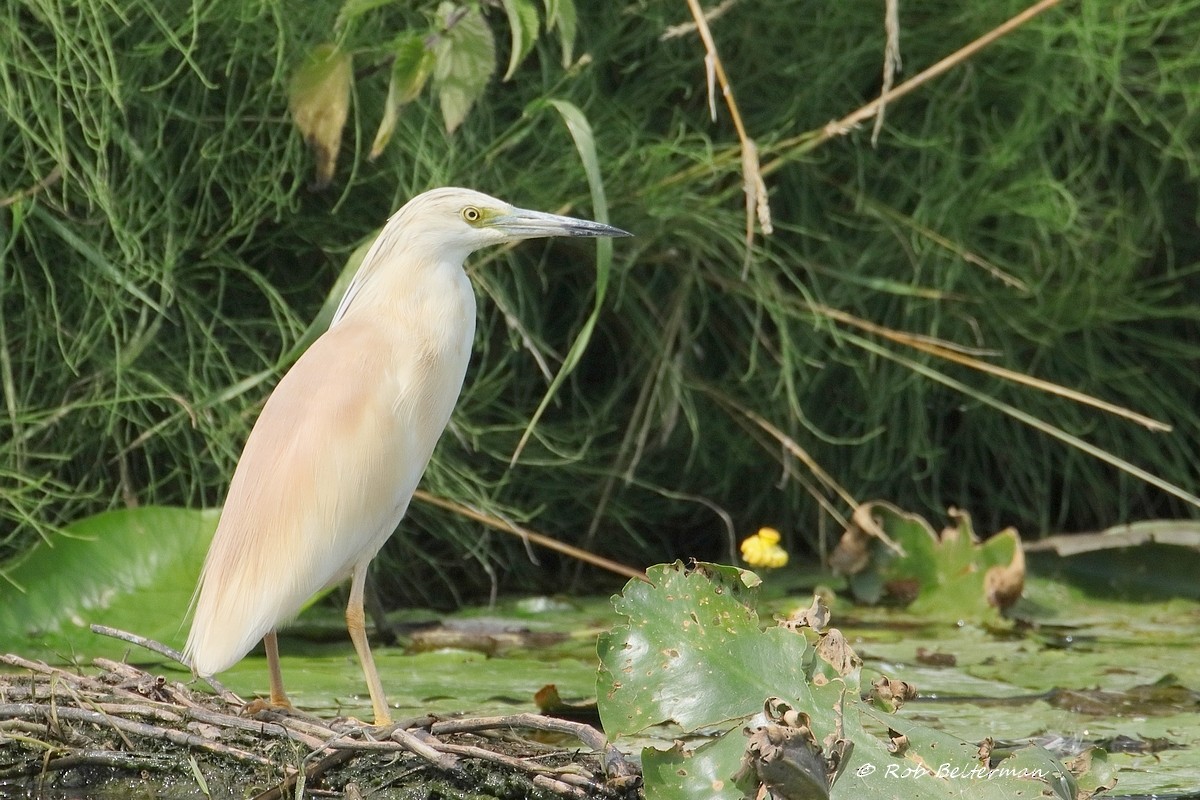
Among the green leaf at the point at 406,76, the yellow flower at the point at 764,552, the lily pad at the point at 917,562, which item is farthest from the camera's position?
the lily pad at the point at 917,562

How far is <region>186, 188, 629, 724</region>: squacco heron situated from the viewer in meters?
2.16

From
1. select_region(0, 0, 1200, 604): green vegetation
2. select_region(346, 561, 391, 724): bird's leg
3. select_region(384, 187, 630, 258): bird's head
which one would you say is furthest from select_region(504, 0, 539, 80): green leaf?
select_region(346, 561, 391, 724): bird's leg

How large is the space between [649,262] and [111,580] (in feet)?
4.37

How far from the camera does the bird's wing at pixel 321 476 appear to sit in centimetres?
216

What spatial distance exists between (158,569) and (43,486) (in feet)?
1.27

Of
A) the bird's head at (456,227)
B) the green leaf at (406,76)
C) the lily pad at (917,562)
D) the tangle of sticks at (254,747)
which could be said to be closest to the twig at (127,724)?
the tangle of sticks at (254,747)

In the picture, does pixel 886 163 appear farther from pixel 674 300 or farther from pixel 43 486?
pixel 43 486

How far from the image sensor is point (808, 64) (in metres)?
3.45

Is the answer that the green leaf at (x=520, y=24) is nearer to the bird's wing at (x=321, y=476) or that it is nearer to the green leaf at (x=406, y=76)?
the green leaf at (x=406, y=76)

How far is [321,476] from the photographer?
220 centimetres

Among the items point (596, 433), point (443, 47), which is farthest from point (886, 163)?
point (443, 47)

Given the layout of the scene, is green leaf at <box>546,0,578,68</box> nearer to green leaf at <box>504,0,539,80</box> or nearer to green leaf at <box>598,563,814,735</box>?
green leaf at <box>504,0,539,80</box>

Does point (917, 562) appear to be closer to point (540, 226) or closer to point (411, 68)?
point (540, 226)

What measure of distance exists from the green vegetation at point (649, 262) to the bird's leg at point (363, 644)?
59 cm
